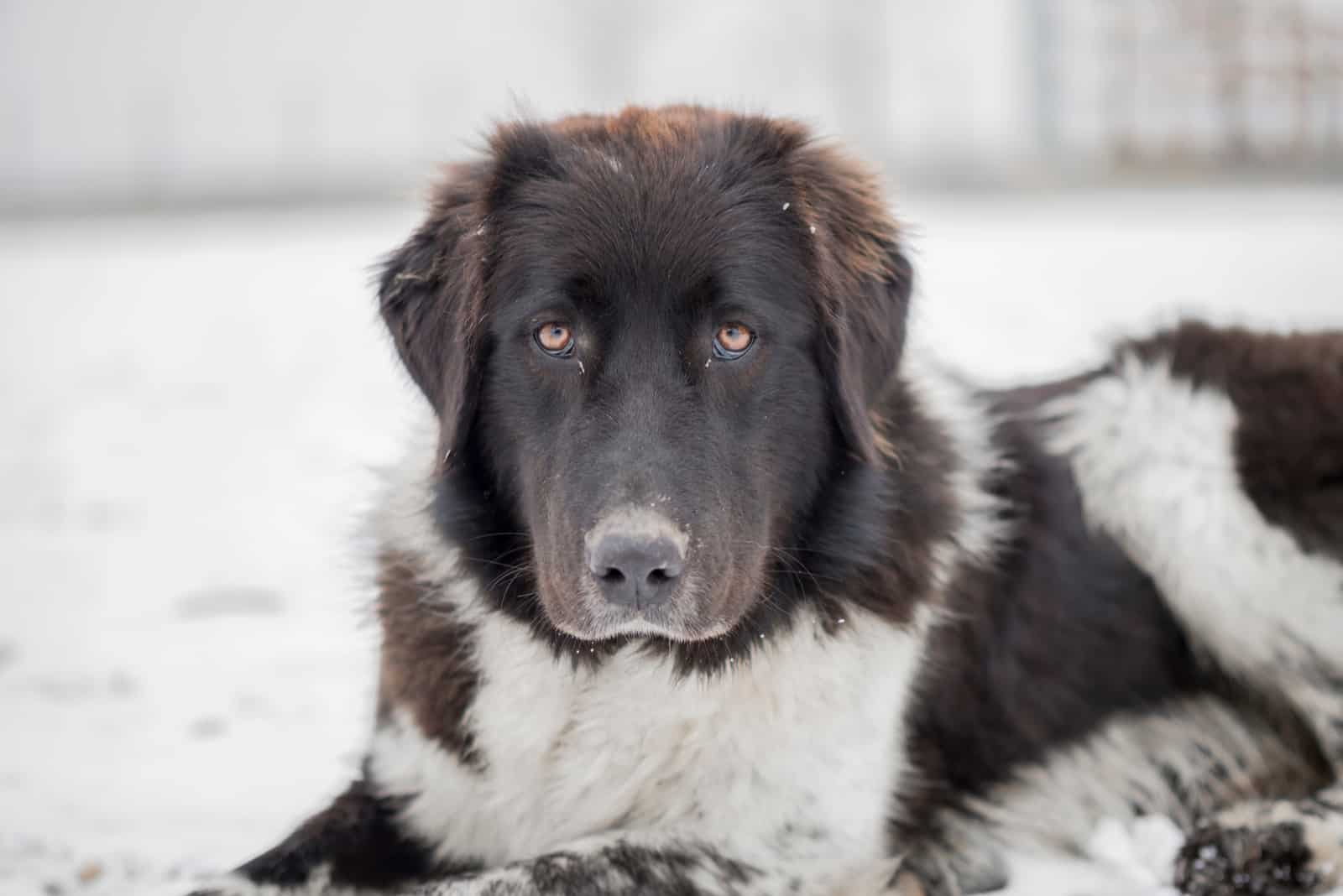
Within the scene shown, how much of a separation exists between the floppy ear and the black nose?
68 centimetres

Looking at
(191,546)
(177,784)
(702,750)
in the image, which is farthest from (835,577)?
(191,546)

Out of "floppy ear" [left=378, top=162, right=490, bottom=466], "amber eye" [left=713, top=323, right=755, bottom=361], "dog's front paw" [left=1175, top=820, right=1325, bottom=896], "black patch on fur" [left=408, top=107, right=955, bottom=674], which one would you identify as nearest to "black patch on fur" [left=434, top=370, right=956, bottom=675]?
"black patch on fur" [left=408, top=107, right=955, bottom=674]

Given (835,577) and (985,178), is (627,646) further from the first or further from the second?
(985,178)

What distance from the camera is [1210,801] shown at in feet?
12.0

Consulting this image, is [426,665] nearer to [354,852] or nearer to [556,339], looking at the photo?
[354,852]

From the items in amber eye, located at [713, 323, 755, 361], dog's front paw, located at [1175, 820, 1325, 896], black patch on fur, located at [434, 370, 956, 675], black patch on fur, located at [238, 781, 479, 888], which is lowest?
dog's front paw, located at [1175, 820, 1325, 896]

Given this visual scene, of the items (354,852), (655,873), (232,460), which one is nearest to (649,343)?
(655,873)

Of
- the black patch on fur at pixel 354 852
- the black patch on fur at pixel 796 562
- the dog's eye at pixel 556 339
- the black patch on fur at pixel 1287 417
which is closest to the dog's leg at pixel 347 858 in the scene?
the black patch on fur at pixel 354 852

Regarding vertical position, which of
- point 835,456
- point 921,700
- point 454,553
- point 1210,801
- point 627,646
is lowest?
point 1210,801

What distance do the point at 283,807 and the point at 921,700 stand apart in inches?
76.5

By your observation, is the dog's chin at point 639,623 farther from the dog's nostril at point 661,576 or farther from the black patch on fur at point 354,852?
the black patch on fur at point 354,852

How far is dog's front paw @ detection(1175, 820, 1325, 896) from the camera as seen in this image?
10.2 ft

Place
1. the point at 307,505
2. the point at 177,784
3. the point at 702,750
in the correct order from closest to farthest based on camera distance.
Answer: the point at 702,750
the point at 177,784
the point at 307,505

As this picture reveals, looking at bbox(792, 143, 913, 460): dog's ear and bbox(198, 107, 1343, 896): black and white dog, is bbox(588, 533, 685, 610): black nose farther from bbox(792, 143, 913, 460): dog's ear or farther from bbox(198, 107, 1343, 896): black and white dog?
bbox(792, 143, 913, 460): dog's ear
